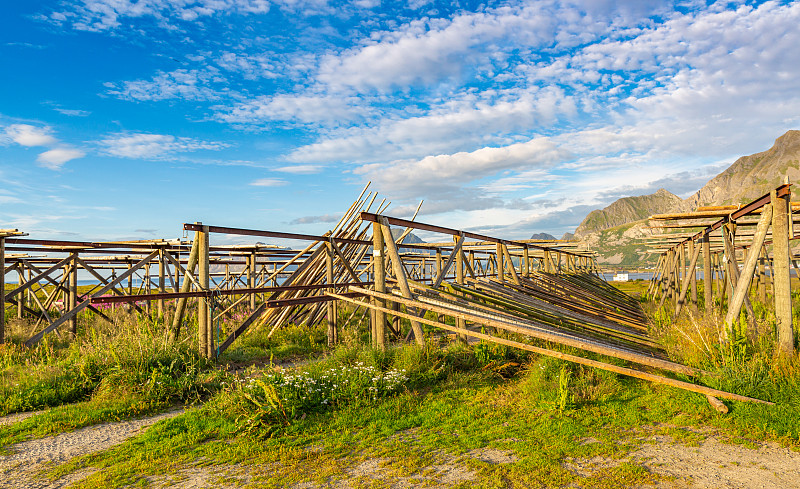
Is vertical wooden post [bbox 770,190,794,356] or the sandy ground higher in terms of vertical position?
vertical wooden post [bbox 770,190,794,356]

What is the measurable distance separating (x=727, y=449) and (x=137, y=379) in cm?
723

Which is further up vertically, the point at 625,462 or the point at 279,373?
the point at 279,373

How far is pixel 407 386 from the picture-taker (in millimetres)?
6234

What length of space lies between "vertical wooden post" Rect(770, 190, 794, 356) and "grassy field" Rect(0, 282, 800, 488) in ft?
1.06

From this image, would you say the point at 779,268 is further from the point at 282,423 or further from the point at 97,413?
the point at 97,413

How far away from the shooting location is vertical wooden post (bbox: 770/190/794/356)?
6.02 meters

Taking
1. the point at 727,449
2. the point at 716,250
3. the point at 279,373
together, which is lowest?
the point at 727,449

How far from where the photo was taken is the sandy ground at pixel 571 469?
3.61 metres

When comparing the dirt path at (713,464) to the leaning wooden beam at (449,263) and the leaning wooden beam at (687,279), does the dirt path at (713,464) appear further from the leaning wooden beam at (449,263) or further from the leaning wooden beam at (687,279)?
the leaning wooden beam at (687,279)

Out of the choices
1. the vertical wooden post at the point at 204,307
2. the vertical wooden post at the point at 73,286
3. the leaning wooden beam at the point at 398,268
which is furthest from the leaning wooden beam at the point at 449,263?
the vertical wooden post at the point at 73,286

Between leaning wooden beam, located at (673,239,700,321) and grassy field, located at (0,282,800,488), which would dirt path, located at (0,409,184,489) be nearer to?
grassy field, located at (0,282,800,488)

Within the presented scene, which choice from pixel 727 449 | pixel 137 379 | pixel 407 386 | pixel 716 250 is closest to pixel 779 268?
pixel 727 449

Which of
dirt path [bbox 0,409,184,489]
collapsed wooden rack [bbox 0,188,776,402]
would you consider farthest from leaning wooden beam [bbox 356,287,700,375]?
dirt path [bbox 0,409,184,489]

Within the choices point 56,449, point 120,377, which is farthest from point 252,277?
point 56,449
